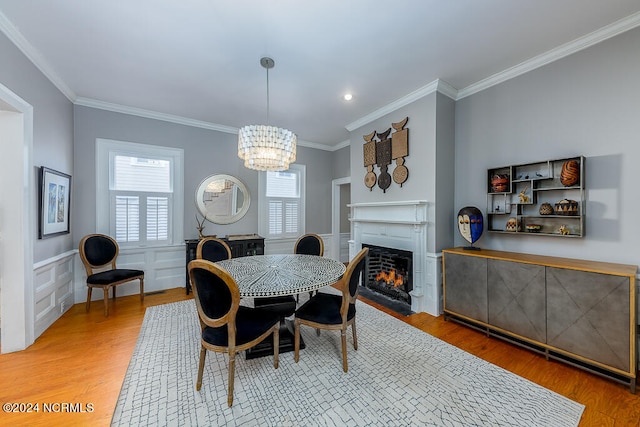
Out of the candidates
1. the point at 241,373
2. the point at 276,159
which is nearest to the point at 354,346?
the point at 241,373

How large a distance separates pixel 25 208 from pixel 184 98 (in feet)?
6.98

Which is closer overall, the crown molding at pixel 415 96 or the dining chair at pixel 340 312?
the dining chair at pixel 340 312

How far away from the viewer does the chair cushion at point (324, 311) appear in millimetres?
2088

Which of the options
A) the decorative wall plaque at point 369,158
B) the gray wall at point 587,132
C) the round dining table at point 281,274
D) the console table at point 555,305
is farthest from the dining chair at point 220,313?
the gray wall at point 587,132

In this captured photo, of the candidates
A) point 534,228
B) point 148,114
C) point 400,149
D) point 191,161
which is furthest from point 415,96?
point 148,114

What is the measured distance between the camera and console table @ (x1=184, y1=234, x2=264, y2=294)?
3967 millimetres

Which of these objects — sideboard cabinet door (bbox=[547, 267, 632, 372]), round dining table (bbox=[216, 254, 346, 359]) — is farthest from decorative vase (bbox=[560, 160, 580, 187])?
round dining table (bbox=[216, 254, 346, 359])

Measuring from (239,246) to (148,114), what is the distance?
2566 mm

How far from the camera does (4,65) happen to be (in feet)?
6.97

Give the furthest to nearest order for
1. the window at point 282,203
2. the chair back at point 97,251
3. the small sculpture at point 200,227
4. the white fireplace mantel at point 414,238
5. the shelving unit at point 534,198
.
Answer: the window at point 282,203
the small sculpture at point 200,227
the chair back at point 97,251
the white fireplace mantel at point 414,238
the shelving unit at point 534,198

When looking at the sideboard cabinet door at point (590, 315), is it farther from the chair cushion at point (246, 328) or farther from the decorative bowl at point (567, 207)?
the chair cushion at point (246, 328)

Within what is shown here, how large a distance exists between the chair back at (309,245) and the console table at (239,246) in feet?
3.56

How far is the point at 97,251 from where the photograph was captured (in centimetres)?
340

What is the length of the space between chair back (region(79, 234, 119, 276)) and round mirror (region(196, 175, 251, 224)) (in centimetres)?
131
